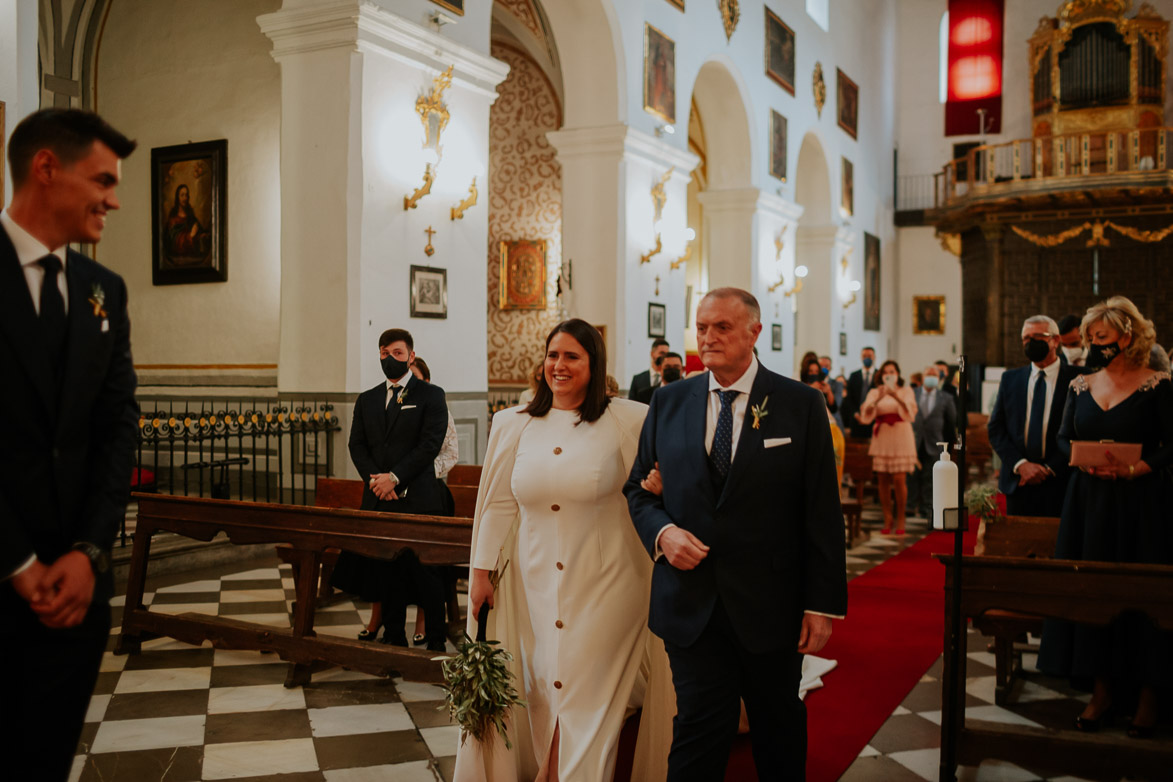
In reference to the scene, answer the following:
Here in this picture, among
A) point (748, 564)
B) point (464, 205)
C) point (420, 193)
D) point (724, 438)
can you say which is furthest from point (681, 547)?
point (464, 205)

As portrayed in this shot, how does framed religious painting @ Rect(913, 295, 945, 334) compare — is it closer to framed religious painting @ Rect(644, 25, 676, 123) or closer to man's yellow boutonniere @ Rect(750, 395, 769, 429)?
framed religious painting @ Rect(644, 25, 676, 123)

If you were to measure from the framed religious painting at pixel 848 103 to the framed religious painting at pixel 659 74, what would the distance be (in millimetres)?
9237

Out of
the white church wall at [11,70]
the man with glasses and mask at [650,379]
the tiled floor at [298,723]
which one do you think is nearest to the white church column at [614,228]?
the man with glasses and mask at [650,379]

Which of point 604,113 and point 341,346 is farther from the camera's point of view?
point 604,113

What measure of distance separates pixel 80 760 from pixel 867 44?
78.9 ft

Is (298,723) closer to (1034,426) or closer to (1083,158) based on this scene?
(1034,426)

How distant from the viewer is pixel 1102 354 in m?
4.60

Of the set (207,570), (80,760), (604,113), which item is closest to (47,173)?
(80,760)

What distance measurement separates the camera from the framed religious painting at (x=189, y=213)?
10680 millimetres

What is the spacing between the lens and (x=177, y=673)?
16.7 ft

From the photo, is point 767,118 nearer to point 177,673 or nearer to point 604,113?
point 604,113

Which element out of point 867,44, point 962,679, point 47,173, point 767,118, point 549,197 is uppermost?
point 867,44

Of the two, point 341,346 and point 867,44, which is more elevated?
point 867,44

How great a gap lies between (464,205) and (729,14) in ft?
26.9
